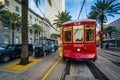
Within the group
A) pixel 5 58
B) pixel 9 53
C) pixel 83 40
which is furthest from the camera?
pixel 9 53

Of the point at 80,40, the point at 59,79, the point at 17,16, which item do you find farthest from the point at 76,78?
the point at 17,16

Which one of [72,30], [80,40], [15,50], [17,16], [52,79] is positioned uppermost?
[17,16]

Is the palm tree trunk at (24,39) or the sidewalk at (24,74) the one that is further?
the palm tree trunk at (24,39)

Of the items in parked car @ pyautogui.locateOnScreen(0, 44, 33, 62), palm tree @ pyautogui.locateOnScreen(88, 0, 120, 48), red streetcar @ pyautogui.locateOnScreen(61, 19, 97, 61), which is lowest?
parked car @ pyautogui.locateOnScreen(0, 44, 33, 62)

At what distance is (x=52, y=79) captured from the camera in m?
7.01

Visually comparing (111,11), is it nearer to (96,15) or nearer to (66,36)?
(96,15)

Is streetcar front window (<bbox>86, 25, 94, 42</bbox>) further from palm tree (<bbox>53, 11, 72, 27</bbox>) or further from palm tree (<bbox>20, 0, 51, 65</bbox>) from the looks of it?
palm tree (<bbox>53, 11, 72, 27</bbox>)

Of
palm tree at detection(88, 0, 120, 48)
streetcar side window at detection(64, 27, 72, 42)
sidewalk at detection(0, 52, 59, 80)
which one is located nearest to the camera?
sidewalk at detection(0, 52, 59, 80)

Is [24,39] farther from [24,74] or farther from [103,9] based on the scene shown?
[103,9]

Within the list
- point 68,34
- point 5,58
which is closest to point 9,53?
point 5,58

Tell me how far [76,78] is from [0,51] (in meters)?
8.44

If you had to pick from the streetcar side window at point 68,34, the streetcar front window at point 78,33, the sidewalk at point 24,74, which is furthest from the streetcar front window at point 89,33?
the sidewalk at point 24,74

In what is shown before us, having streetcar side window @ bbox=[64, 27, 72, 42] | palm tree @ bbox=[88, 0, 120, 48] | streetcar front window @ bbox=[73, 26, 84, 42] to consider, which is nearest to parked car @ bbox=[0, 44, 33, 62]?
streetcar side window @ bbox=[64, 27, 72, 42]

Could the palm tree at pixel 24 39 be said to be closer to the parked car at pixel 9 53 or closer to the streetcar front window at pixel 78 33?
the parked car at pixel 9 53
